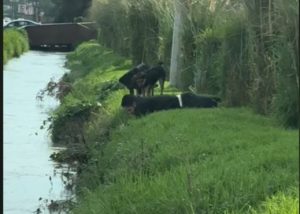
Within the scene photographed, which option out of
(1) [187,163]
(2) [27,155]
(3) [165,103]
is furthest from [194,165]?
(2) [27,155]

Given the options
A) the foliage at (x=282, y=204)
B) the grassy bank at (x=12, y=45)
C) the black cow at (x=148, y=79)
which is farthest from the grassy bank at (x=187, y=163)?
the grassy bank at (x=12, y=45)

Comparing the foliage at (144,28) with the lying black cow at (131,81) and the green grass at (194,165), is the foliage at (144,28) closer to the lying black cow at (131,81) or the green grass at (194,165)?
the lying black cow at (131,81)

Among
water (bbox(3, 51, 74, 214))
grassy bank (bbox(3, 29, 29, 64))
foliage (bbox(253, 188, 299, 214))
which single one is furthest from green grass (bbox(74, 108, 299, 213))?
grassy bank (bbox(3, 29, 29, 64))

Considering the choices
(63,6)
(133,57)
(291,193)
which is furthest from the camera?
(63,6)

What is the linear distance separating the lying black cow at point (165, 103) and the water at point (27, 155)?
1258 millimetres

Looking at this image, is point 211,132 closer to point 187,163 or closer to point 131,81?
point 187,163

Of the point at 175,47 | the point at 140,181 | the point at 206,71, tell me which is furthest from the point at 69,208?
the point at 175,47

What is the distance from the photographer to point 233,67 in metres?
A: 11.2

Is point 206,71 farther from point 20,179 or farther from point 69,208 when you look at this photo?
point 69,208

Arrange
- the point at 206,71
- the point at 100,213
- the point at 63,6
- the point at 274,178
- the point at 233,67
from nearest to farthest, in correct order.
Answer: the point at 274,178
the point at 100,213
the point at 233,67
the point at 206,71
the point at 63,6

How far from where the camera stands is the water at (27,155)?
8984 millimetres

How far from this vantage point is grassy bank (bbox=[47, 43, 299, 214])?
590 cm

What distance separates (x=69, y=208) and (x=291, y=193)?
3.03 meters

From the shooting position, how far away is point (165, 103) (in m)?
11.1
